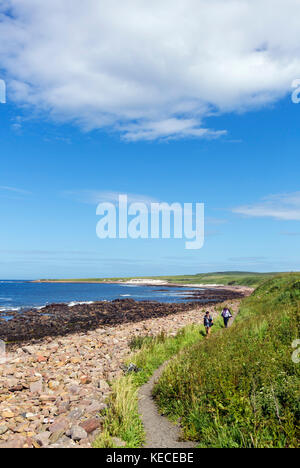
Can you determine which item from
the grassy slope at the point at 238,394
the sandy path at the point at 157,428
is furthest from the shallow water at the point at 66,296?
the grassy slope at the point at 238,394

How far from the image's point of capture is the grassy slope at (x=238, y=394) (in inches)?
258

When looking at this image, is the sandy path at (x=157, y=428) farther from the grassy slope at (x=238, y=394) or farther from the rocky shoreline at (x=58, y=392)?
the rocky shoreline at (x=58, y=392)

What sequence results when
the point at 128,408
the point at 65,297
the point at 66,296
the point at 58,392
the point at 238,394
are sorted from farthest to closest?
1. the point at 66,296
2. the point at 65,297
3. the point at 58,392
4. the point at 128,408
5. the point at 238,394

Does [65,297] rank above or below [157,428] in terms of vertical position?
below

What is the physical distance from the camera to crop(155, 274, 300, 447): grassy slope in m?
6.56

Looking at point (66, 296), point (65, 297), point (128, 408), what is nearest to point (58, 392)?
point (128, 408)

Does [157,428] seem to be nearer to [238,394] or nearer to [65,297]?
[238,394]

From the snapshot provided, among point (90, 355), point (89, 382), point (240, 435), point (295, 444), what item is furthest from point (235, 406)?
point (90, 355)

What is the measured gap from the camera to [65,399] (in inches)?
405

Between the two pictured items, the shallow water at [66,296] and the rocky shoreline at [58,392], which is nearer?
Answer: the rocky shoreline at [58,392]

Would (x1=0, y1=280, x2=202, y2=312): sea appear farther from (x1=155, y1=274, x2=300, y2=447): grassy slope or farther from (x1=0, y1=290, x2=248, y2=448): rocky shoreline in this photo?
(x1=155, y1=274, x2=300, y2=447): grassy slope

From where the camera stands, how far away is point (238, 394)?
7957 mm

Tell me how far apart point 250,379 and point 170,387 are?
7.95 feet
